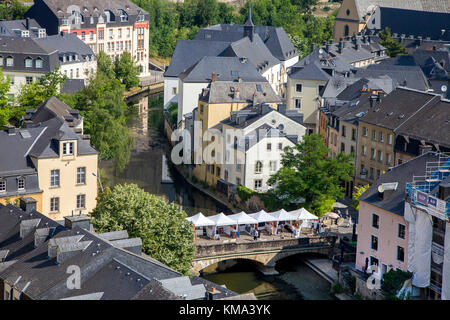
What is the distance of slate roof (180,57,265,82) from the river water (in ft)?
24.6

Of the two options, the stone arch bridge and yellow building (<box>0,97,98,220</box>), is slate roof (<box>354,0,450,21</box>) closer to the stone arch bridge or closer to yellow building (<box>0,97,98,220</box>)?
the stone arch bridge

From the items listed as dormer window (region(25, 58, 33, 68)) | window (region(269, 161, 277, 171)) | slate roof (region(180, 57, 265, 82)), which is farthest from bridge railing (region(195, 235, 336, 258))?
dormer window (region(25, 58, 33, 68))

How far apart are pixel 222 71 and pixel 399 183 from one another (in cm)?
4285

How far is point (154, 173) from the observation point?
8431 centimetres

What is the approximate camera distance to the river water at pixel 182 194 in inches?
2319

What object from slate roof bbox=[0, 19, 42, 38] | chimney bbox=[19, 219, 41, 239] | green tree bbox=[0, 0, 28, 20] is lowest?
chimney bbox=[19, 219, 41, 239]

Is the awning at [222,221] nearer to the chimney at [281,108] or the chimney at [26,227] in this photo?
the chimney at [281,108]

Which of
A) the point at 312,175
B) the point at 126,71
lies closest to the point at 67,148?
the point at 312,175

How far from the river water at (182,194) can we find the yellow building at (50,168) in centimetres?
917

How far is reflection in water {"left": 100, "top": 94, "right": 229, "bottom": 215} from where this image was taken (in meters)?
76.6

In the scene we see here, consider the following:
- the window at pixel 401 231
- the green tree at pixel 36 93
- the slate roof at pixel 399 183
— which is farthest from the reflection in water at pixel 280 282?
the green tree at pixel 36 93
